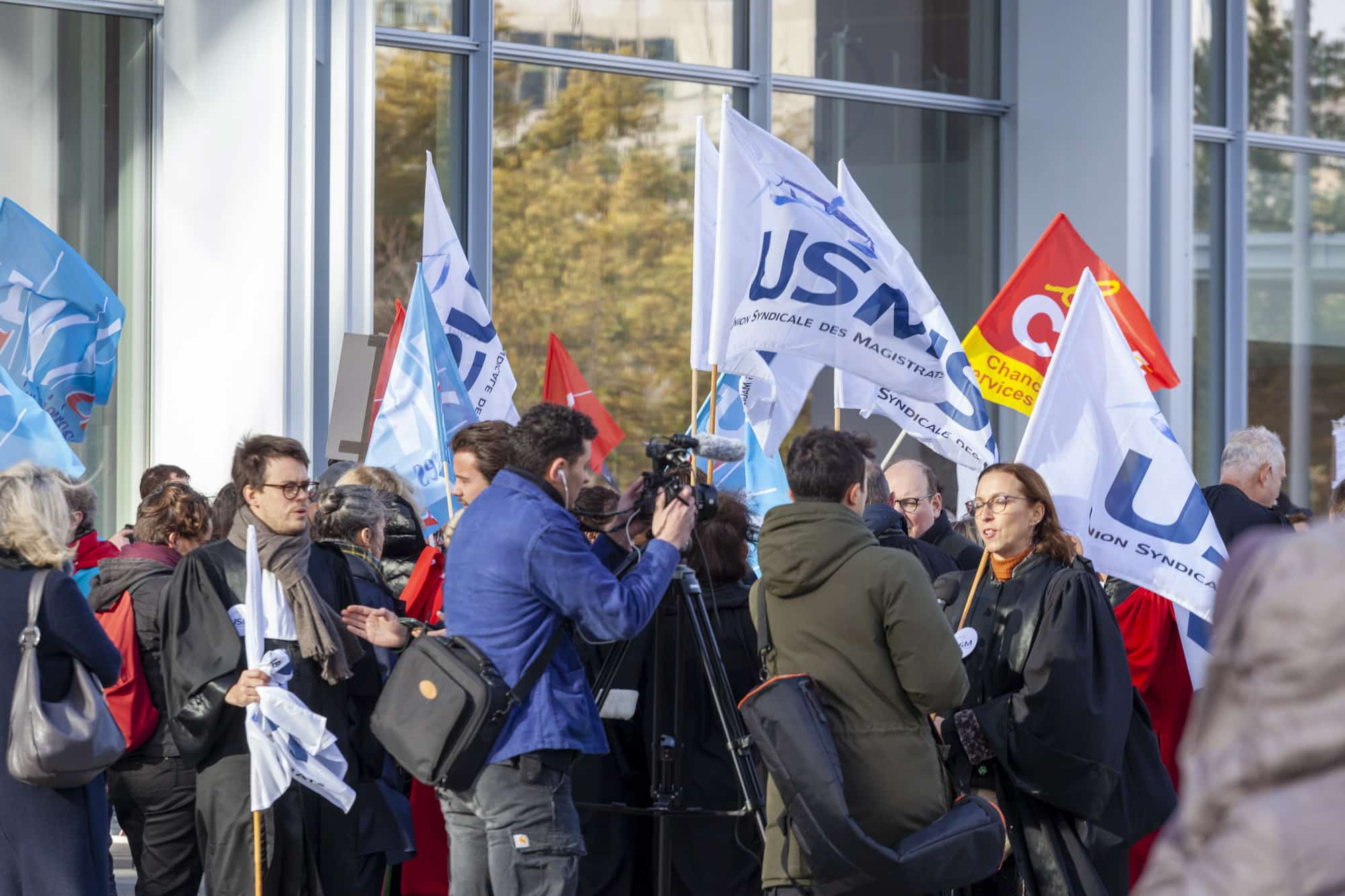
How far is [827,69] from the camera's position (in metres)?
12.9

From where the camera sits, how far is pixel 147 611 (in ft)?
18.1

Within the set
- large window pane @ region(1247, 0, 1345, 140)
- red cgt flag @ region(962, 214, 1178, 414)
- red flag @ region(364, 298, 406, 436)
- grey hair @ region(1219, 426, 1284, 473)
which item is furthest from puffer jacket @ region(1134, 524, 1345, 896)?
large window pane @ region(1247, 0, 1345, 140)

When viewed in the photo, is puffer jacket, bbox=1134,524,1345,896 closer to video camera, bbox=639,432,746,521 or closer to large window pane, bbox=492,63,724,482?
video camera, bbox=639,432,746,521

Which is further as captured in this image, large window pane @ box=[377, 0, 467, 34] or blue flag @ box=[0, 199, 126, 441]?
large window pane @ box=[377, 0, 467, 34]

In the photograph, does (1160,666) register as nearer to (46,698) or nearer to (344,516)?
(344,516)

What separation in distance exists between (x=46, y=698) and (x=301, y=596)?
728 mm

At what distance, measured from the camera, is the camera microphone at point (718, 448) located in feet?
15.9

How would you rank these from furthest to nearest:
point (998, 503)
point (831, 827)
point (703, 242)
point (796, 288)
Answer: point (703, 242), point (796, 288), point (998, 503), point (831, 827)

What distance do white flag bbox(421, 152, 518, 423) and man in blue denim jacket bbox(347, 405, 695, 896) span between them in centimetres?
397

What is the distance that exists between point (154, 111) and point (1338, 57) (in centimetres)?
953

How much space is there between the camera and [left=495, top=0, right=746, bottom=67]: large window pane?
11.6 metres

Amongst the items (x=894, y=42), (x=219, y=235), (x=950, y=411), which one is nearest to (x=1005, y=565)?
(x=950, y=411)

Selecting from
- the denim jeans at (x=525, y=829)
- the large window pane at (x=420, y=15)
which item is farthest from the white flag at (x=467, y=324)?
the denim jeans at (x=525, y=829)

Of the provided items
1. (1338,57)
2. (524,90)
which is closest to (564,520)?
(524,90)
